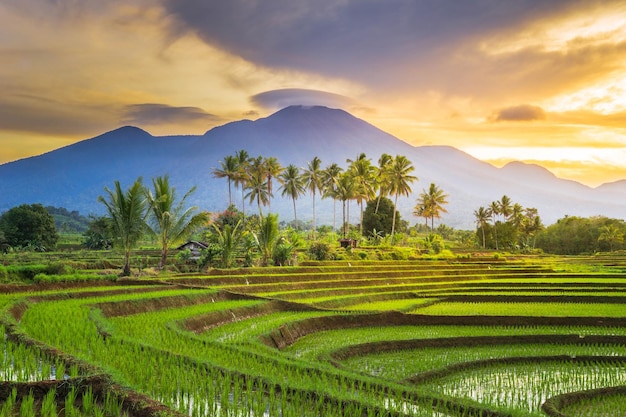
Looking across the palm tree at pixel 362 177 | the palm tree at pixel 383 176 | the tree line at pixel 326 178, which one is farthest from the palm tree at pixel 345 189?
the palm tree at pixel 383 176

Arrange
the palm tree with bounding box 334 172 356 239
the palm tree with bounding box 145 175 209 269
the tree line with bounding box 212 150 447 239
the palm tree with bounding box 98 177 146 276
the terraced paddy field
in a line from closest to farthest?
the terraced paddy field
the palm tree with bounding box 98 177 146 276
the palm tree with bounding box 145 175 209 269
the tree line with bounding box 212 150 447 239
the palm tree with bounding box 334 172 356 239

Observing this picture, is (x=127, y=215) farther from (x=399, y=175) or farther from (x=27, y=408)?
(x=399, y=175)

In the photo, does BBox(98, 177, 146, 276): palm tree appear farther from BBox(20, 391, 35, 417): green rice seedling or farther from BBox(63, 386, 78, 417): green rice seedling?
BBox(20, 391, 35, 417): green rice seedling

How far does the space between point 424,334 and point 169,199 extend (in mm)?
16321

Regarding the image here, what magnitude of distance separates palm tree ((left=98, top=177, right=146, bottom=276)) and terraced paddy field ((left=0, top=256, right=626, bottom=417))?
3.60 metres

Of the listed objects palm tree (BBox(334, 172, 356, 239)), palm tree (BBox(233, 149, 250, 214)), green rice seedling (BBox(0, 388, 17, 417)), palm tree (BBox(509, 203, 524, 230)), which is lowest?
green rice seedling (BBox(0, 388, 17, 417))

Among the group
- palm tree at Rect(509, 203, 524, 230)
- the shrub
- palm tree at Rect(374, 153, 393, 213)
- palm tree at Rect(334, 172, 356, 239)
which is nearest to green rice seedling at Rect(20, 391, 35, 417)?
the shrub

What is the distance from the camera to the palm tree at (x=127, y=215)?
2125 centimetres

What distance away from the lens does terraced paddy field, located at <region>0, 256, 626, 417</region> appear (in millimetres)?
5586

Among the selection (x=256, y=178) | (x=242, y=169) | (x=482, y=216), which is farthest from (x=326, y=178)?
(x=482, y=216)

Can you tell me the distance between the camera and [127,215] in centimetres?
2145

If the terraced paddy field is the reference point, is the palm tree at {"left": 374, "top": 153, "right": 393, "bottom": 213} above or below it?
above

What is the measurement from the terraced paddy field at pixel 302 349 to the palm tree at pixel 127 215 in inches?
142

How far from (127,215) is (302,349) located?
1236cm
